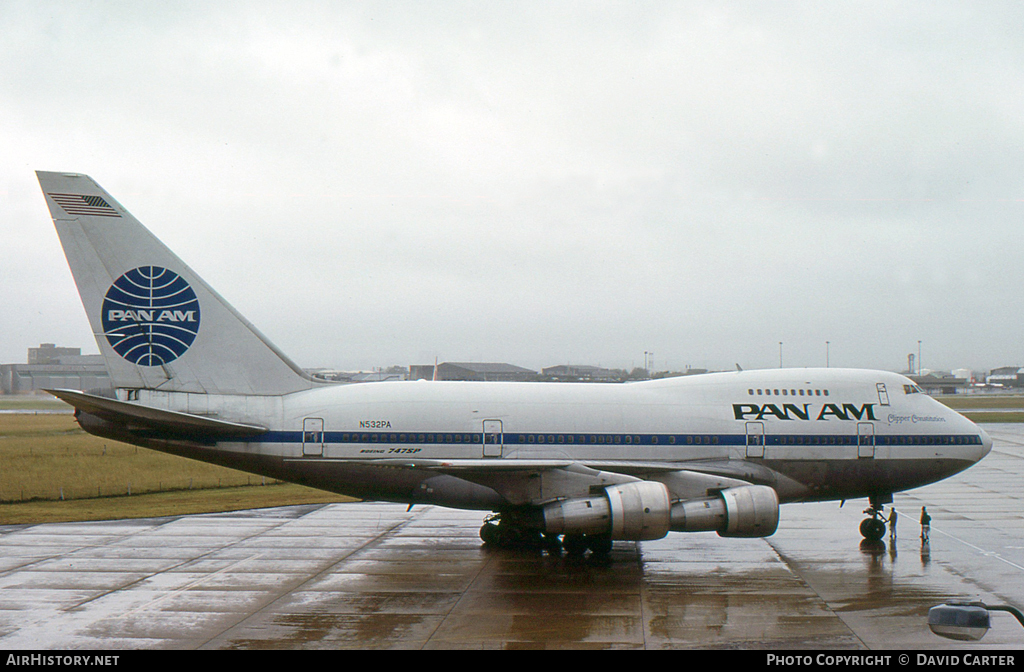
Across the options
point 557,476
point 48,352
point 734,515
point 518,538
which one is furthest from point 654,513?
point 48,352

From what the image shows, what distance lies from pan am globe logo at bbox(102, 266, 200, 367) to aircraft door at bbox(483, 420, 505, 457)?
26.4ft

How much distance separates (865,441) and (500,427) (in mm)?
10481

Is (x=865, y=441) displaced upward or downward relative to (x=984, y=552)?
upward

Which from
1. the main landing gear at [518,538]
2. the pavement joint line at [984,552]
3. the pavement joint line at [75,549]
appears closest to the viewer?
the pavement joint line at [75,549]

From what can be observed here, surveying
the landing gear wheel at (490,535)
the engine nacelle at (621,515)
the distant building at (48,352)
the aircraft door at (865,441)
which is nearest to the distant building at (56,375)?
the distant building at (48,352)

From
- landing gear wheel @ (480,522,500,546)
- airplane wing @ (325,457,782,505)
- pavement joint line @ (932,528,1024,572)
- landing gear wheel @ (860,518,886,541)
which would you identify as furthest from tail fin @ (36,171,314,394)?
pavement joint line @ (932,528,1024,572)

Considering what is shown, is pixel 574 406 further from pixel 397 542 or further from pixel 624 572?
pixel 397 542

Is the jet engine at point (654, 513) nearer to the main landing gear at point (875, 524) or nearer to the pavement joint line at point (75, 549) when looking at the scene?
the main landing gear at point (875, 524)

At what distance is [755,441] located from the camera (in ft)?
71.4

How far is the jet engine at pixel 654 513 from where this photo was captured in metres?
18.1

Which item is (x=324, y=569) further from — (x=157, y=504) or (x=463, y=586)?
(x=157, y=504)

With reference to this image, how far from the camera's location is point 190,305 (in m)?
20.4

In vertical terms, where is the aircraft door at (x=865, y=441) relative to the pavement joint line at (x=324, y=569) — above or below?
above

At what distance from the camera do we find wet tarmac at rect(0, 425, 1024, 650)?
14.1m
